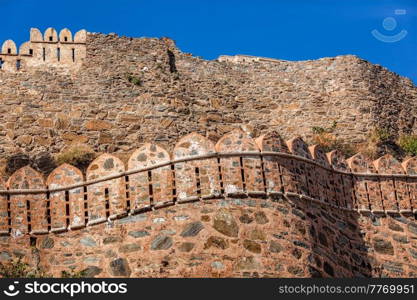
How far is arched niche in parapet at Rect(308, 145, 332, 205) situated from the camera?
21312mm

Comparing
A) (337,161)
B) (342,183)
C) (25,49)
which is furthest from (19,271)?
(25,49)

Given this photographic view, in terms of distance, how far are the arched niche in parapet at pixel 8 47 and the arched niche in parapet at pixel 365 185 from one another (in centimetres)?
970

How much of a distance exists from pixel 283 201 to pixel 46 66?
10.4 meters

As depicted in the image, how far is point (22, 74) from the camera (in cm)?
2917

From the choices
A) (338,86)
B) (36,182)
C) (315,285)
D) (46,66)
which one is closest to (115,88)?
(46,66)

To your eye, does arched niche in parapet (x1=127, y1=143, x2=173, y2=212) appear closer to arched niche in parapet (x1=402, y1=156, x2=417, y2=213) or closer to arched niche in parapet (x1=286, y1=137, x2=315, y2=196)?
arched niche in parapet (x1=286, y1=137, x2=315, y2=196)

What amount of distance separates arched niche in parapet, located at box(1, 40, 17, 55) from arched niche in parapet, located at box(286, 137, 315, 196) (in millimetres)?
9847

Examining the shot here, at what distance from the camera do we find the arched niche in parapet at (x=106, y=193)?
2036cm

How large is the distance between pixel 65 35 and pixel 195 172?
10.3 metres

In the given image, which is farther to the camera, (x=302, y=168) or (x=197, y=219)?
(x=302, y=168)

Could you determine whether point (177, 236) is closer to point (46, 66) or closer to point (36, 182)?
point (36, 182)

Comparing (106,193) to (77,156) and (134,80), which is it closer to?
(77,156)

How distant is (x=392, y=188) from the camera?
22578 mm

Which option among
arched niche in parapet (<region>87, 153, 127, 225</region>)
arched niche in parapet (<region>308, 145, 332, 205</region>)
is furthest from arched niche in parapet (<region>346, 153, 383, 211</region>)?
arched niche in parapet (<region>87, 153, 127, 225</region>)
